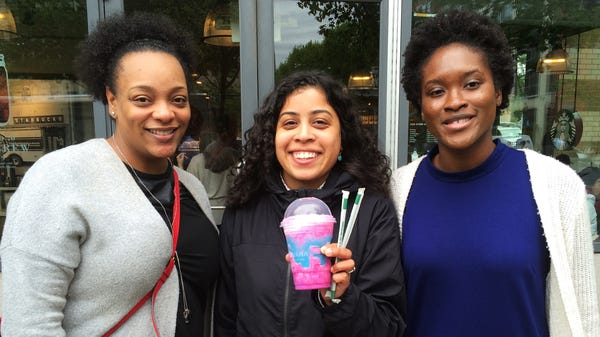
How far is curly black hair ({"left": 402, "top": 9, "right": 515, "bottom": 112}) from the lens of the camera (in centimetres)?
167

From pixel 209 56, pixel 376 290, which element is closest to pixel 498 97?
pixel 376 290

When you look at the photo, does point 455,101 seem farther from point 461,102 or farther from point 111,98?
point 111,98

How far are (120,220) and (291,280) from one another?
0.67m

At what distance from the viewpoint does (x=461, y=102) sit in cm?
159

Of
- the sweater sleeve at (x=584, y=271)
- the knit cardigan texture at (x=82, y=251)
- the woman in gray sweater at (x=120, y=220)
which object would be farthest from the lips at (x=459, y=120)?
the knit cardigan texture at (x=82, y=251)

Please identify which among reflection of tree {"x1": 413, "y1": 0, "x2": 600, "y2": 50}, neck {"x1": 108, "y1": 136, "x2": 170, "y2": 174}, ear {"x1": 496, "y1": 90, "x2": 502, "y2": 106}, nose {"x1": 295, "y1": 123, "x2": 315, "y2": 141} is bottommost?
neck {"x1": 108, "y1": 136, "x2": 170, "y2": 174}

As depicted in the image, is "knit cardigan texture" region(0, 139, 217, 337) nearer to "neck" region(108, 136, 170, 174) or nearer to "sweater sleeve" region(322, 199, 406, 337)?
"neck" region(108, 136, 170, 174)

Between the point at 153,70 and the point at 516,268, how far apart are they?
1565 millimetres

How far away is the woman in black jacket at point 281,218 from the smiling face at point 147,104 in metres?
0.41

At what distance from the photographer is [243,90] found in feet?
9.75

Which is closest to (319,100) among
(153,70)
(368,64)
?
(153,70)

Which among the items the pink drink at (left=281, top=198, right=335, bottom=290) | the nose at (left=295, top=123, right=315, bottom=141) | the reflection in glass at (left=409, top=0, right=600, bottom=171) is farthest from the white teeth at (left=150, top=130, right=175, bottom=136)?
the reflection in glass at (left=409, top=0, right=600, bottom=171)

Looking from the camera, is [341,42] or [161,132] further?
[341,42]

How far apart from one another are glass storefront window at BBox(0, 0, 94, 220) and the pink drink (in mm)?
2780
